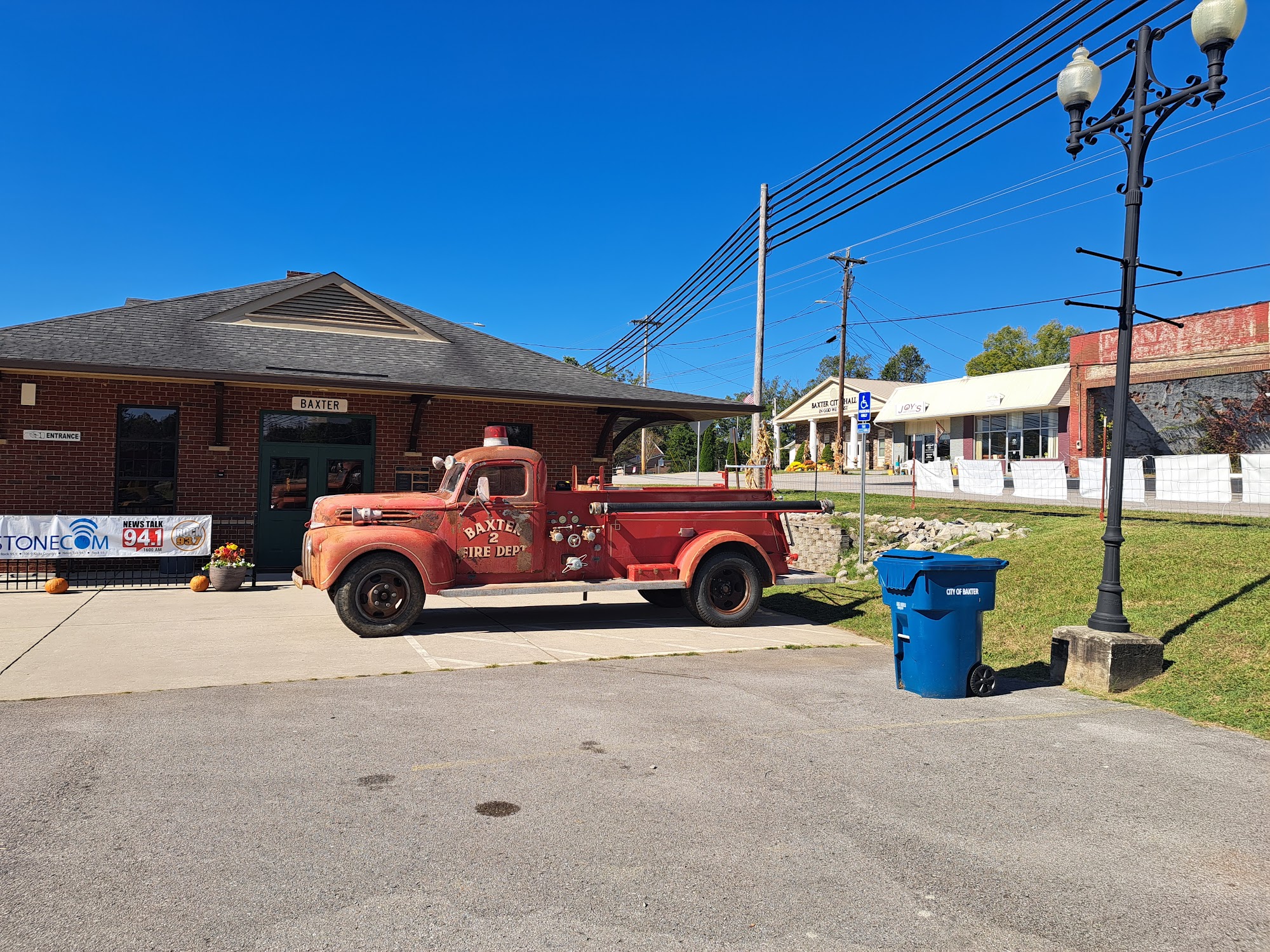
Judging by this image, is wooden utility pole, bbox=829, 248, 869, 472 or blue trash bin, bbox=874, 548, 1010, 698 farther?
wooden utility pole, bbox=829, 248, 869, 472

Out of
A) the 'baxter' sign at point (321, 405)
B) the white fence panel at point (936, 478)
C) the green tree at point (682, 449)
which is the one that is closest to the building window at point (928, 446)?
the white fence panel at point (936, 478)

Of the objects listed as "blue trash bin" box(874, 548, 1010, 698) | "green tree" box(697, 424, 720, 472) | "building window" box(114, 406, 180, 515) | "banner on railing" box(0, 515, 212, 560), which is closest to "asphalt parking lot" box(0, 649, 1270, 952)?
"blue trash bin" box(874, 548, 1010, 698)

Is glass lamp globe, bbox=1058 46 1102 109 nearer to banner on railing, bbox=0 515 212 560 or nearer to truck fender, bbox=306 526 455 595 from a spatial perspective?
truck fender, bbox=306 526 455 595

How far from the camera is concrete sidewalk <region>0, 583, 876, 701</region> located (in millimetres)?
7684

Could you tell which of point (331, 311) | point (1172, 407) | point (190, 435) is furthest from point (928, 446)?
point (190, 435)

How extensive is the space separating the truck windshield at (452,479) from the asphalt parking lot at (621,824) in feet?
11.7

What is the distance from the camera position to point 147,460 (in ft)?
46.4

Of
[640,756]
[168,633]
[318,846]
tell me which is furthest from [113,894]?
[168,633]

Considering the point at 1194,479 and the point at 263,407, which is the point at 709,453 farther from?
the point at 263,407

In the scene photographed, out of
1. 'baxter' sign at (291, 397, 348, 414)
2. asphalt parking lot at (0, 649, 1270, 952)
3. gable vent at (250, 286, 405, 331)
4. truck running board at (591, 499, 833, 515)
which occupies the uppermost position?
gable vent at (250, 286, 405, 331)

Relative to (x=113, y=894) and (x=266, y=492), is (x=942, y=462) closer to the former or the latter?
(x=266, y=492)

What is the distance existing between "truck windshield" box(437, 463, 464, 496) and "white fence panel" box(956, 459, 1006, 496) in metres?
17.7

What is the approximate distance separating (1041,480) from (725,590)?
48.6ft

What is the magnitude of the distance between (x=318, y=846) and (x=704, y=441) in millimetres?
55847
